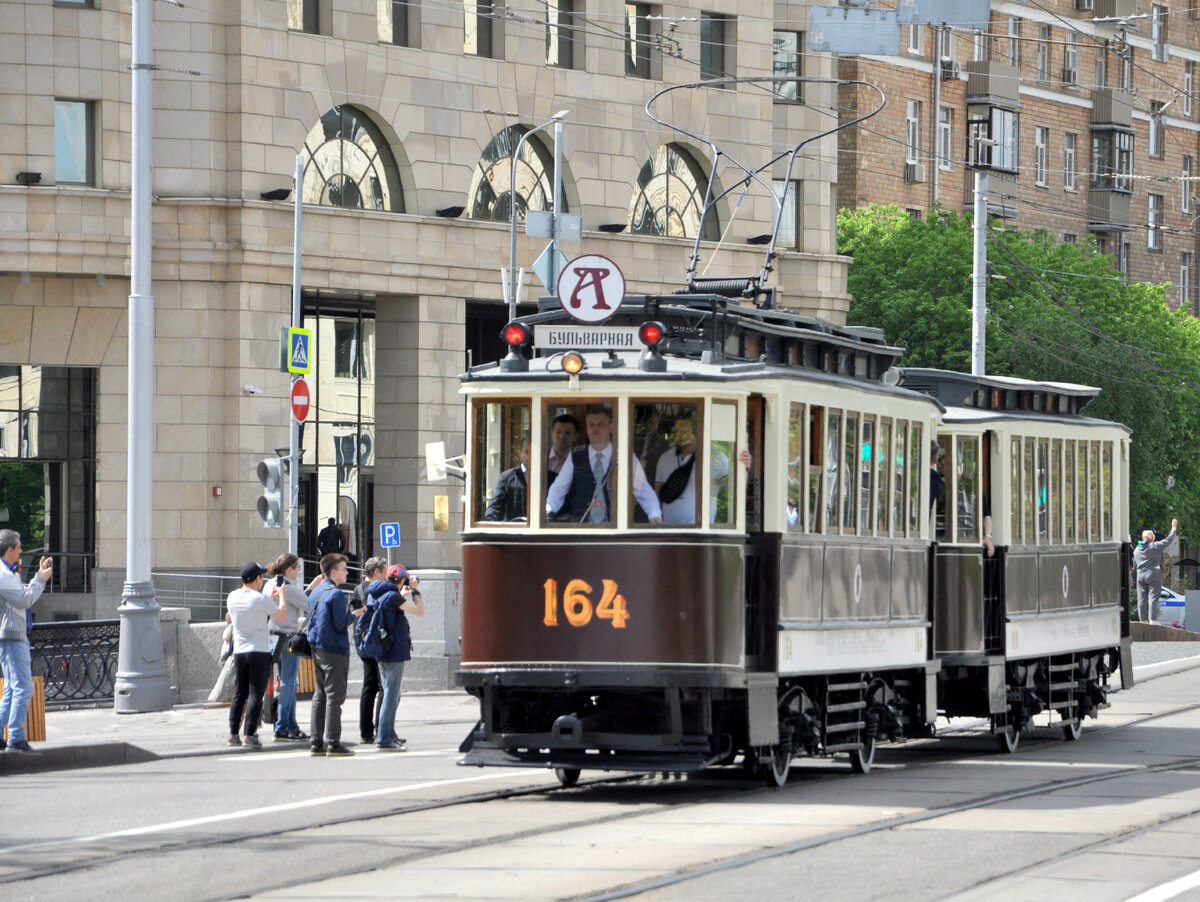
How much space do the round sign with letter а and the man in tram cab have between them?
0.96 m

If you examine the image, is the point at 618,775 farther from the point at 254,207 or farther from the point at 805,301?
the point at 805,301

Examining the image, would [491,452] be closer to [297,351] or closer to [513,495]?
[513,495]

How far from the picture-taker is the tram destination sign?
14.4 metres

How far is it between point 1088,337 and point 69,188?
31.2 m

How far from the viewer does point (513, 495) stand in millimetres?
Answer: 14305

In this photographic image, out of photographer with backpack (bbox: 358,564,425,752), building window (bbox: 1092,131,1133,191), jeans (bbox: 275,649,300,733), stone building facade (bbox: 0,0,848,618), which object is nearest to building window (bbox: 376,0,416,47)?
stone building facade (bbox: 0,0,848,618)

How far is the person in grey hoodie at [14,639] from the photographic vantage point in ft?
53.8

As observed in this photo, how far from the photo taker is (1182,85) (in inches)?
3110

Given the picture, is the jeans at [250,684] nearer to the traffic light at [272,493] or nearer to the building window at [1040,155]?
the traffic light at [272,493]

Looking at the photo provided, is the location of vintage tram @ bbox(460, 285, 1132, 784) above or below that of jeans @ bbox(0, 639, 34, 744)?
above

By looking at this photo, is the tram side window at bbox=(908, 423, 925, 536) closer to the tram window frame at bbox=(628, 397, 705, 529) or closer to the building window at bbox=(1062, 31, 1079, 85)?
the tram window frame at bbox=(628, 397, 705, 529)

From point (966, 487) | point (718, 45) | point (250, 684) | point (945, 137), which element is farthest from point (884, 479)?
point (945, 137)

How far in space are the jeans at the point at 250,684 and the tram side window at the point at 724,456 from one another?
18.2 ft

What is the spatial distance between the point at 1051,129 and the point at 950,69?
6689 millimetres
